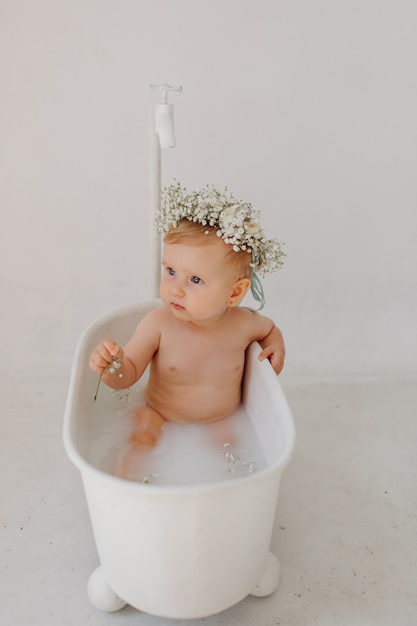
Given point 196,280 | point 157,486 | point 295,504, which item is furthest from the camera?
point 295,504

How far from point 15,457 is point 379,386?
1.17 metres

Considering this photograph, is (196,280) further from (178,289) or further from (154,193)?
(154,193)

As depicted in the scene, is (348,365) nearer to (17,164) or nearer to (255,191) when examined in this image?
(255,191)

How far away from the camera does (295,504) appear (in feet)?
5.56

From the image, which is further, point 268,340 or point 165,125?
point 268,340

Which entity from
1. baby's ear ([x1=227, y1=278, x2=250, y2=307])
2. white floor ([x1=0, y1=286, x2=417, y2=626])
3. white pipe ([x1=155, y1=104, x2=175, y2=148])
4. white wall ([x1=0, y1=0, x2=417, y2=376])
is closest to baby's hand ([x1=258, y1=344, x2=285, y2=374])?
baby's ear ([x1=227, y1=278, x2=250, y2=307])

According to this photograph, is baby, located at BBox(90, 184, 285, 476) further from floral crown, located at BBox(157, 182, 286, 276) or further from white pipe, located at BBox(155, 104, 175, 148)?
white pipe, located at BBox(155, 104, 175, 148)

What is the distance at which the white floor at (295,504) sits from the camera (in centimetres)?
139

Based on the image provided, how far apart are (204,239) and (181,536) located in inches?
24.0

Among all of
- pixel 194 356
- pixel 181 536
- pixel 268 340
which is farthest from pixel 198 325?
pixel 181 536

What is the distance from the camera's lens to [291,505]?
169 centimetres

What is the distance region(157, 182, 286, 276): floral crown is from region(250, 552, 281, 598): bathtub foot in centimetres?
64

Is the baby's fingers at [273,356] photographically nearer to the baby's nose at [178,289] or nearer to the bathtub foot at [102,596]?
the baby's nose at [178,289]

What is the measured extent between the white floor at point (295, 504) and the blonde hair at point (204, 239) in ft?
2.04
